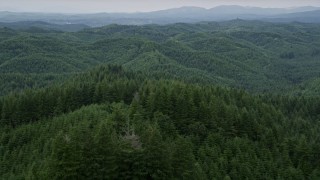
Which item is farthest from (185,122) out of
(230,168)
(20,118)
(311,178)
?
(20,118)

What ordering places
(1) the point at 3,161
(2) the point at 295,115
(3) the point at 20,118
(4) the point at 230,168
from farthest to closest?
(2) the point at 295,115
(3) the point at 20,118
(1) the point at 3,161
(4) the point at 230,168

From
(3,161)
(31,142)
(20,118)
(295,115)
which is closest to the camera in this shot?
(3,161)

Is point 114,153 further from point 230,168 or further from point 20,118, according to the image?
point 20,118

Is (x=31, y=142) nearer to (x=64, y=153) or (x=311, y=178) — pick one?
(x=64, y=153)

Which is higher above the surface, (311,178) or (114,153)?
(114,153)

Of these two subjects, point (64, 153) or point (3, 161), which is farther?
point (3, 161)

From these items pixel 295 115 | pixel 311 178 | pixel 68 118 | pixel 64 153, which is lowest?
pixel 295 115
